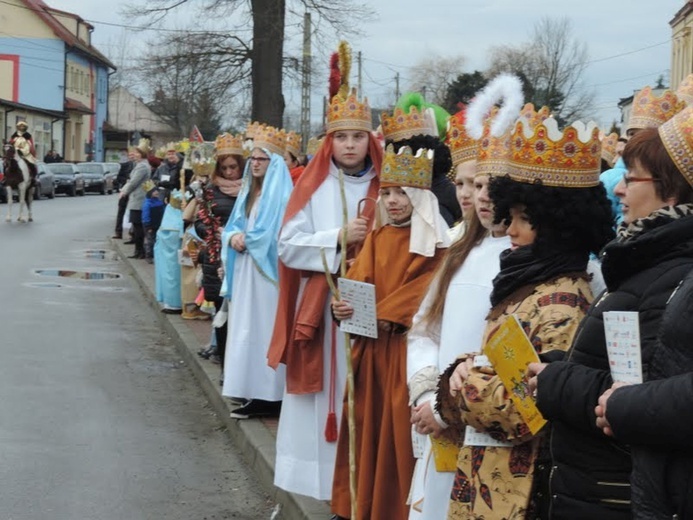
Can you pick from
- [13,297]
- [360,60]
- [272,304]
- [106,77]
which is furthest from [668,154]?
[106,77]

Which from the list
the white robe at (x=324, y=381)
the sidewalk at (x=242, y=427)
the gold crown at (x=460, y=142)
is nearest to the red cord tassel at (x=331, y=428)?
the white robe at (x=324, y=381)

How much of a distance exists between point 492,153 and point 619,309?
4.34 feet

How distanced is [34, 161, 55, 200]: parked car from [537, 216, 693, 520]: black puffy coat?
45858 mm

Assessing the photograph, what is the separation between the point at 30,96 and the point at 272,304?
73403mm

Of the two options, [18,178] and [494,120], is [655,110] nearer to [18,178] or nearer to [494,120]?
[494,120]

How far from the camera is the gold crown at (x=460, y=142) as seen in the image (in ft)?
16.3

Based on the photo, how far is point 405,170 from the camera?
17.4 feet

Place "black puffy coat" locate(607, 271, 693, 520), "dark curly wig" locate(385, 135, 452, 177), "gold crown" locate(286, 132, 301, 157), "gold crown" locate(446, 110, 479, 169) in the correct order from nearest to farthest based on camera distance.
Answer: "black puffy coat" locate(607, 271, 693, 520), "gold crown" locate(446, 110, 479, 169), "dark curly wig" locate(385, 135, 452, 177), "gold crown" locate(286, 132, 301, 157)

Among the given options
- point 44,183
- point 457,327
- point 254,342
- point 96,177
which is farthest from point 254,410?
point 96,177

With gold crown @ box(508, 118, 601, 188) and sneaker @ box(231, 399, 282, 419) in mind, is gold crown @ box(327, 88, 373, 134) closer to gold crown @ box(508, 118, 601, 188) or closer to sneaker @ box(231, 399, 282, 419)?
gold crown @ box(508, 118, 601, 188)

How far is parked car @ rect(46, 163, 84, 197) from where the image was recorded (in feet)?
177

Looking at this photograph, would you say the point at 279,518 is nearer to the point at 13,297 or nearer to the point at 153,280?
the point at 13,297

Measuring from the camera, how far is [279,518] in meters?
6.84

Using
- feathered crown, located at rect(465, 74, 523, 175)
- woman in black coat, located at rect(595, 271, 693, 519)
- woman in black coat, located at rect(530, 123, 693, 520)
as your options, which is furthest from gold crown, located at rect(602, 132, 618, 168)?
woman in black coat, located at rect(595, 271, 693, 519)
